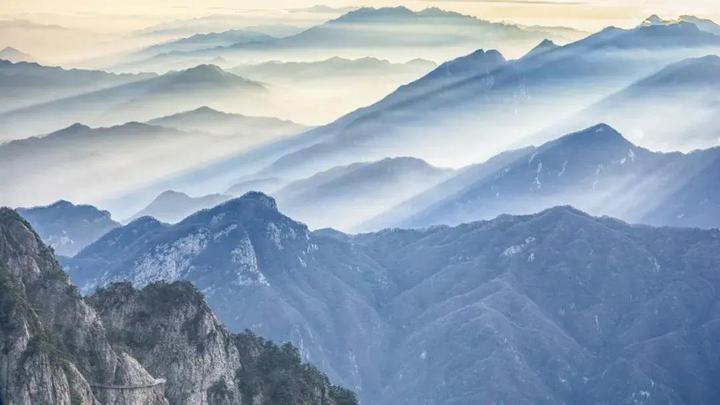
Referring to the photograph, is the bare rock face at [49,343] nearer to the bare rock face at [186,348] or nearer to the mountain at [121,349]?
the mountain at [121,349]

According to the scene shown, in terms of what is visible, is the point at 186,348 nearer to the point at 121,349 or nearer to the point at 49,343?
the point at 121,349

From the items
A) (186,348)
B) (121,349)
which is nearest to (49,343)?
(121,349)

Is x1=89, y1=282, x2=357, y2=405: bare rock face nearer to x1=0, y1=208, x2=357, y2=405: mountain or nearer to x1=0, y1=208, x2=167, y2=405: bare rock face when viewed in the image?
x1=0, y1=208, x2=357, y2=405: mountain

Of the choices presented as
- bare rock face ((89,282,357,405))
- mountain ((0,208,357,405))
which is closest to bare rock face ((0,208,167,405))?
mountain ((0,208,357,405))

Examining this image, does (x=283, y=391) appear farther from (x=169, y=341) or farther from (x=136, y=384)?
(x=136, y=384)

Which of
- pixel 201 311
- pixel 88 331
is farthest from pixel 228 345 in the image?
pixel 88 331

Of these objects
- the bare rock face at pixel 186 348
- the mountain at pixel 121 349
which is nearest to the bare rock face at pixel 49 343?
the mountain at pixel 121 349
